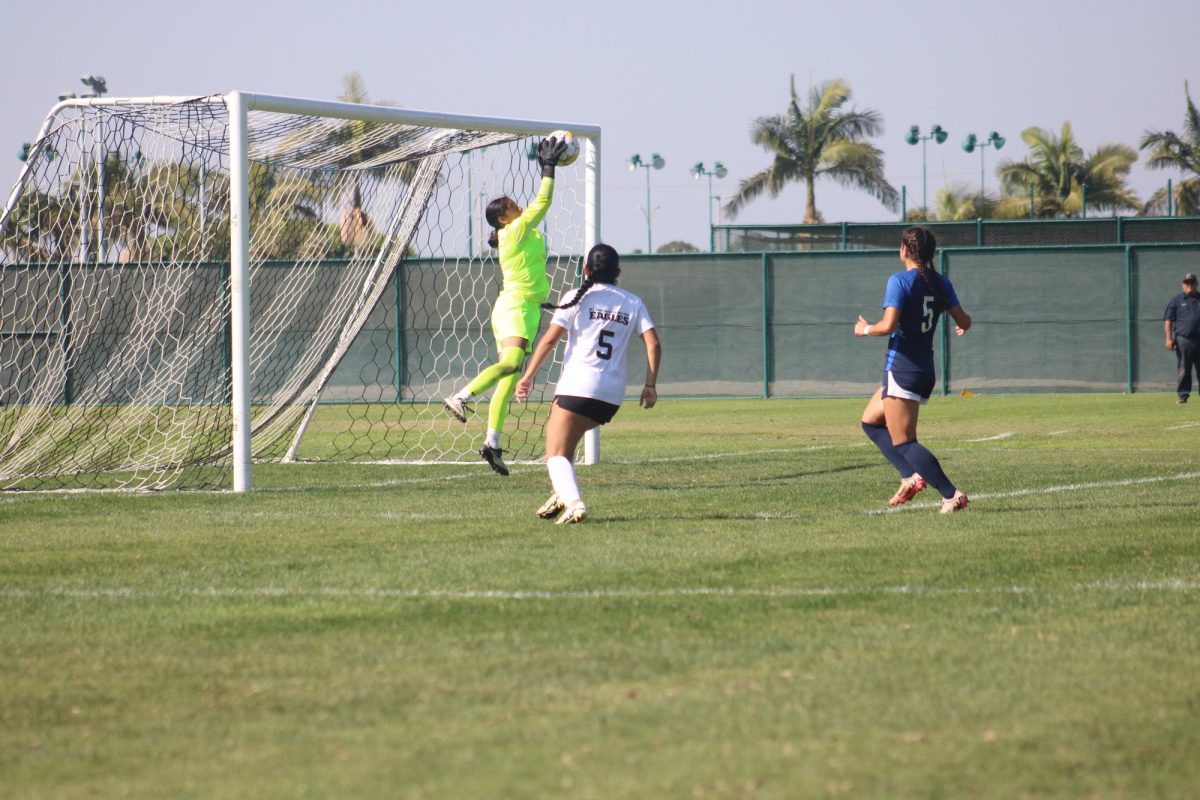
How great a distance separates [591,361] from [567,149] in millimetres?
3667

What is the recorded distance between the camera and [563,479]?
855 centimetres

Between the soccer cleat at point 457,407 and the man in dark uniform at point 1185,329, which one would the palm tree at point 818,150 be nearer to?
the man in dark uniform at point 1185,329

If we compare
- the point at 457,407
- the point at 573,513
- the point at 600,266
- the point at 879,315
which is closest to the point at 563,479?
the point at 573,513

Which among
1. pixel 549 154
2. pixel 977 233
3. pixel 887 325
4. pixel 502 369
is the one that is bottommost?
pixel 502 369

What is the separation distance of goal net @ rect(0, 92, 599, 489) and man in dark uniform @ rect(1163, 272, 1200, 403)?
9.53m

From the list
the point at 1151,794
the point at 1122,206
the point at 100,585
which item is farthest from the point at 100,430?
the point at 1122,206

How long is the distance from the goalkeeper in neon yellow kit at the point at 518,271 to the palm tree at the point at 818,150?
39.6 m

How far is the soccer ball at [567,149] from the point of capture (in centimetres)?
1170

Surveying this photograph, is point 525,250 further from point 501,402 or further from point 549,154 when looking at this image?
point 501,402

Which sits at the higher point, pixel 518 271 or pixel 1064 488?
pixel 518 271

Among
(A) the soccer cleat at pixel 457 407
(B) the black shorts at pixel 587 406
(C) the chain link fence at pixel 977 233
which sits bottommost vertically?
(A) the soccer cleat at pixel 457 407

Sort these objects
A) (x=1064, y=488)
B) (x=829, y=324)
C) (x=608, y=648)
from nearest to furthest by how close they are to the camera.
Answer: (x=608, y=648) < (x=1064, y=488) < (x=829, y=324)

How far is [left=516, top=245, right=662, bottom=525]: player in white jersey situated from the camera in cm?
857

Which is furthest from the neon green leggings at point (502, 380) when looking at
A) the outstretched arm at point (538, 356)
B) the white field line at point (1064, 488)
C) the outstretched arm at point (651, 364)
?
the white field line at point (1064, 488)
